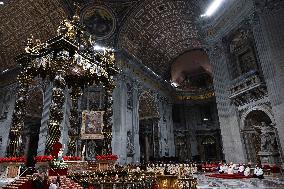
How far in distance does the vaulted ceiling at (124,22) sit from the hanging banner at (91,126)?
6.40 metres

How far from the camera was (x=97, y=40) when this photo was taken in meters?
18.2

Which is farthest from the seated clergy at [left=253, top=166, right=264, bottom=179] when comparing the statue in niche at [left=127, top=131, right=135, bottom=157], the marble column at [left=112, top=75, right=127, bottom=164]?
the statue in niche at [left=127, top=131, right=135, bottom=157]

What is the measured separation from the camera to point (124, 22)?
18.8 meters

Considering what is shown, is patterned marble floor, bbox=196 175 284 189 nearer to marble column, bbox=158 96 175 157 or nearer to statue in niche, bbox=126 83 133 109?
statue in niche, bbox=126 83 133 109

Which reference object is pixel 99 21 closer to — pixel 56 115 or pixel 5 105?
pixel 5 105

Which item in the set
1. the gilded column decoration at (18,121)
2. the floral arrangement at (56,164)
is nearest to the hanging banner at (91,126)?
the gilded column decoration at (18,121)

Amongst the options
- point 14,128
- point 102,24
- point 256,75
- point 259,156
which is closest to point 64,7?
point 102,24

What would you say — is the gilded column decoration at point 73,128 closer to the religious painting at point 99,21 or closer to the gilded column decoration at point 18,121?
the gilded column decoration at point 18,121

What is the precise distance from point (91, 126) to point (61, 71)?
23.3 feet

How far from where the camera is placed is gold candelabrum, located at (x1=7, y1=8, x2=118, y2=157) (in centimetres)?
788

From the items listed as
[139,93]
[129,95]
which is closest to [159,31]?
[139,93]

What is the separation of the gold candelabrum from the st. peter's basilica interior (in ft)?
0.14

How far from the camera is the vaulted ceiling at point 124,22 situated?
16375 millimetres

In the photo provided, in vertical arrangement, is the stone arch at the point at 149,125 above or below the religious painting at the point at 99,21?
below
